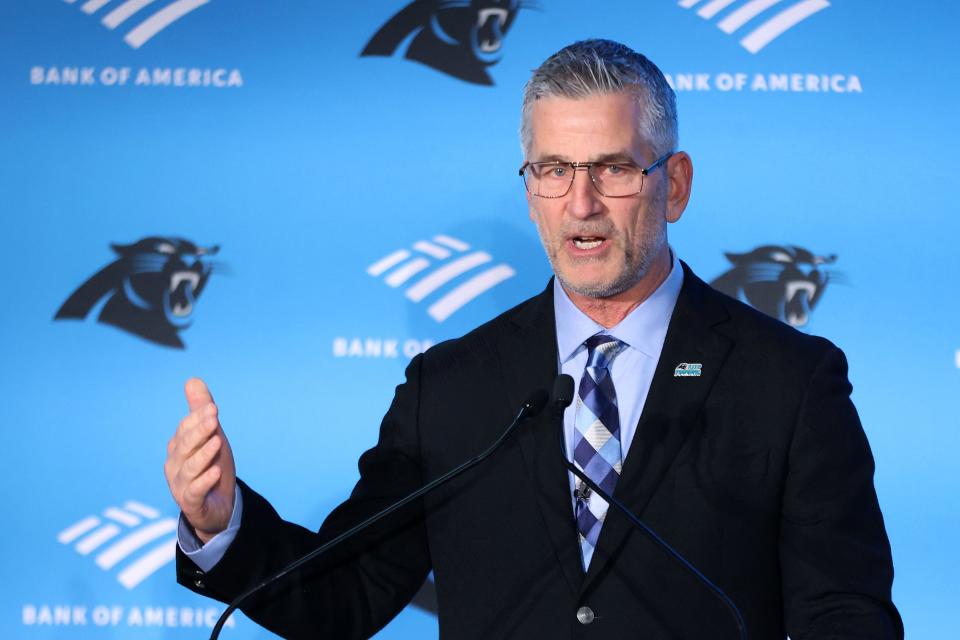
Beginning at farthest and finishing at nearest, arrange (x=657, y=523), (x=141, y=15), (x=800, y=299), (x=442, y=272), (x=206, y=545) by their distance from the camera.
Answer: (x=141, y=15) → (x=442, y=272) → (x=800, y=299) → (x=657, y=523) → (x=206, y=545)

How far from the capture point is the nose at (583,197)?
77.6 inches

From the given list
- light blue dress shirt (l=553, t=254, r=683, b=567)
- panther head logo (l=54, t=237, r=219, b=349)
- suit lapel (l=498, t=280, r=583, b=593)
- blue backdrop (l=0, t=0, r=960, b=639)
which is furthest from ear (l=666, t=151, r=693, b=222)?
panther head logo (l=54, t=237, r=219, b=349)

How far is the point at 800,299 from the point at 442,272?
931 millimetres

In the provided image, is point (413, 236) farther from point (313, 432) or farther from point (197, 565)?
point (197, 565)

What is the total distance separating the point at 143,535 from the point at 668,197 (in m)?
1.78

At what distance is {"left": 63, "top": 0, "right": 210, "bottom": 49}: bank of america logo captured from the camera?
10.3 ft

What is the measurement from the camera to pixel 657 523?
189 cm

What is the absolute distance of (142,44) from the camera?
124 inches

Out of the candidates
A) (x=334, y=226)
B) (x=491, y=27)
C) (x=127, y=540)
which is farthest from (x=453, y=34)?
(x=127, y=540)

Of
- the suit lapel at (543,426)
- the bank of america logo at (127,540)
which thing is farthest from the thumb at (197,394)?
the bank of america logo at (127,540)

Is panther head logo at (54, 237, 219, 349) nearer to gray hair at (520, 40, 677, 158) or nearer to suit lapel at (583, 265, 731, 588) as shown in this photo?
gray hair at (520, 40, 677, 158)

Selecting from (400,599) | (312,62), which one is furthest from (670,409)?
(312,62)

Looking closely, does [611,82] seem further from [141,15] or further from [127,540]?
[127,540]

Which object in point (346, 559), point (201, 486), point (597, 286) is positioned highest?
point (597, 286)
